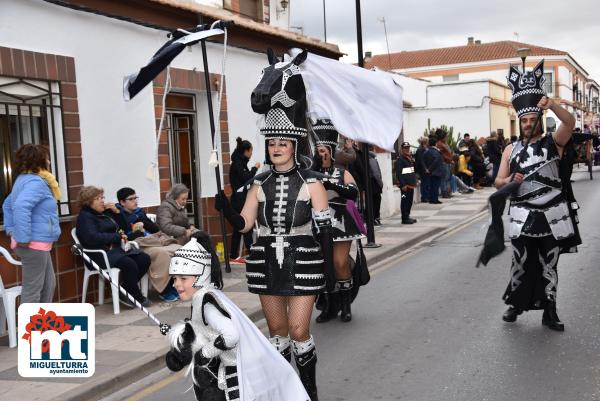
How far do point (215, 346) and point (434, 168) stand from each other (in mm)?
17145

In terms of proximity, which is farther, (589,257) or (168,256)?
(589,257)

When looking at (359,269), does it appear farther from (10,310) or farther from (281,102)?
(10,310)

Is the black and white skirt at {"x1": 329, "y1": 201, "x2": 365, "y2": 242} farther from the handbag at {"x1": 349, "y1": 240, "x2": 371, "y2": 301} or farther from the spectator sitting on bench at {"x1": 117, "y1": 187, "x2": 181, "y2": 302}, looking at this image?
the spectator sitting on bench at {"x1": 117, "y1": 187, "x2": 181, "y2": 302}

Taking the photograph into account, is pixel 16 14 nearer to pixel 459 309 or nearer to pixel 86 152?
pixel 86 152

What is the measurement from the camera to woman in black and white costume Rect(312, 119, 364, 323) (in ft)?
21.8

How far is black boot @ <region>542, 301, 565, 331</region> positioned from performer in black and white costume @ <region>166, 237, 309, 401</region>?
139 inches

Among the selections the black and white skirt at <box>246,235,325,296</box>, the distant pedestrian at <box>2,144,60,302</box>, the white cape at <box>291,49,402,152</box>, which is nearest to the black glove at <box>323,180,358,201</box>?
the white cape at <box>291,49,402,152</box>

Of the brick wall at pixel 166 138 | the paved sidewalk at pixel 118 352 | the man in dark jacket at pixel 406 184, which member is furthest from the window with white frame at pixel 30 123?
the man in dark jacket at pixel 406 184

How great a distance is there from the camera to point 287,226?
4734 mm

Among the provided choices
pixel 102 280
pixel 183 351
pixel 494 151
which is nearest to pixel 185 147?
pixel 102 280

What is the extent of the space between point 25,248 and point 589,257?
796cm

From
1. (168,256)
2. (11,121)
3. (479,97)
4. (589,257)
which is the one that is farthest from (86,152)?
(479,97)

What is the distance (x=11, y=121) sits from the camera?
27.9 feet

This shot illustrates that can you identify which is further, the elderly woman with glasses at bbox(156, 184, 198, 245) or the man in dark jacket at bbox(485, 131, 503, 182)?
the man in dark jacket at bbox(485, 131, 503, 182)
